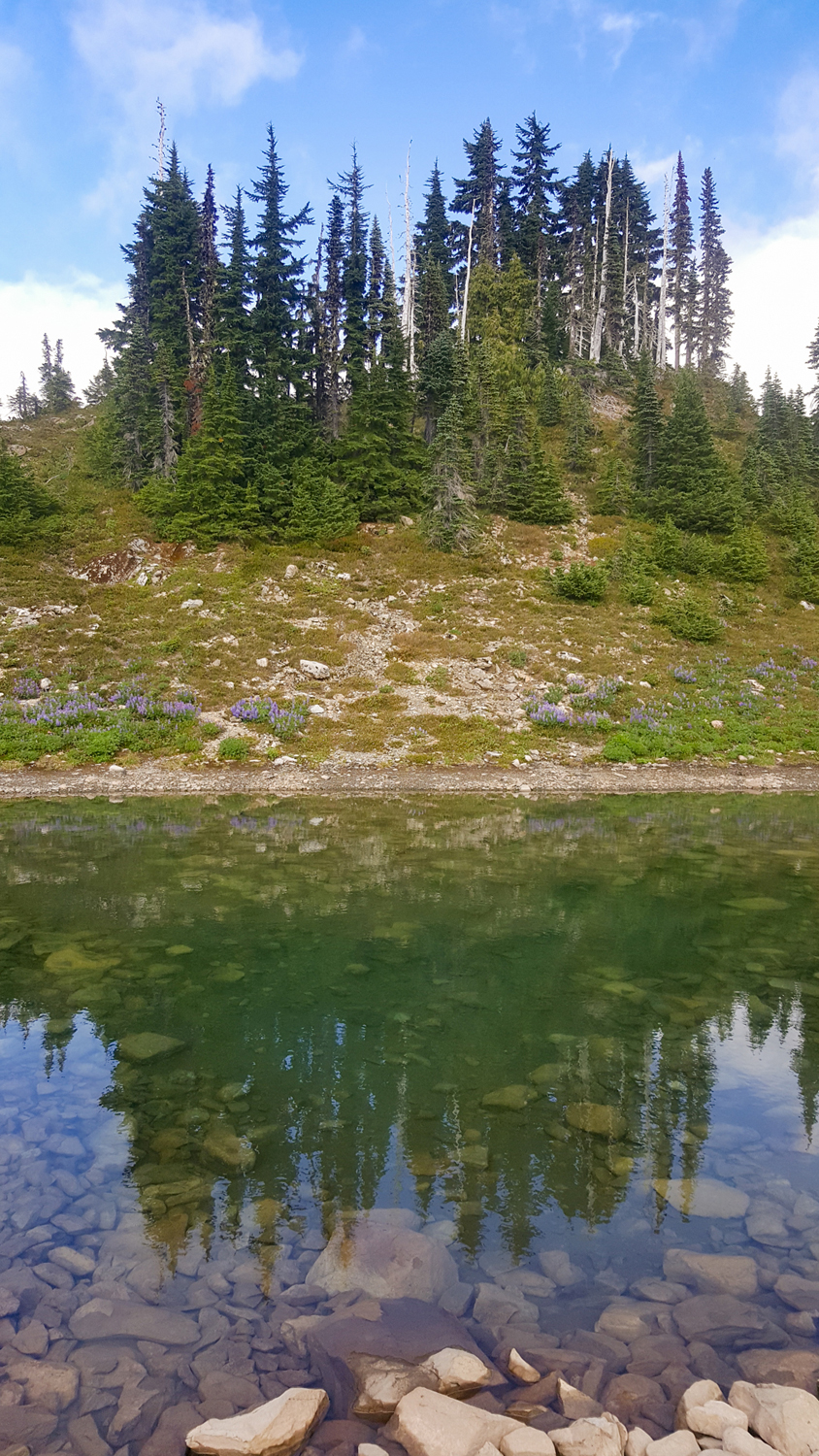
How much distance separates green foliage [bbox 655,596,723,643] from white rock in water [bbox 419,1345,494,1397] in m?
32.2

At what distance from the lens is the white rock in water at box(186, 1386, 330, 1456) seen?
3334 mm

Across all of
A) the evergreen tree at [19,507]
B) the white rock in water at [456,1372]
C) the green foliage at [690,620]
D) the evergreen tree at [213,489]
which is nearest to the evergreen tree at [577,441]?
the green foliage at [690,620]

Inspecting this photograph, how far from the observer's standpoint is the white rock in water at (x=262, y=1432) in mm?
3334

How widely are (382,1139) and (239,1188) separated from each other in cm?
120

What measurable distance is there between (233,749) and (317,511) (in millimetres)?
18760

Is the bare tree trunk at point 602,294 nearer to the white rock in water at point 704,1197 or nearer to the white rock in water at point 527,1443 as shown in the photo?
the white rock in water at point 704,1197

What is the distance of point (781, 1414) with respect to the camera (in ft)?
11.4

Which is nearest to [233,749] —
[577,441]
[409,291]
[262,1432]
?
[262,1432]

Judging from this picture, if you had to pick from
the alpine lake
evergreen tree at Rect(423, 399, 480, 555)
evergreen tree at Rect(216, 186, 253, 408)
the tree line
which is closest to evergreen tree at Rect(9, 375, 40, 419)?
the tree line

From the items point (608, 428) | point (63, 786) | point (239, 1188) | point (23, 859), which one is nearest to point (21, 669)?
point (63, 786)

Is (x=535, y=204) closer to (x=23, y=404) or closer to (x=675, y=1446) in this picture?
(x=23, y=404)

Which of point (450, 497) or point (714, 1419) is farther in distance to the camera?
point (450, 497)

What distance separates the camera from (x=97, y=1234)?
4.78 m

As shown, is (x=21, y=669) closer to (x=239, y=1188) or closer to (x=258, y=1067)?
(x=258, y=1067)
